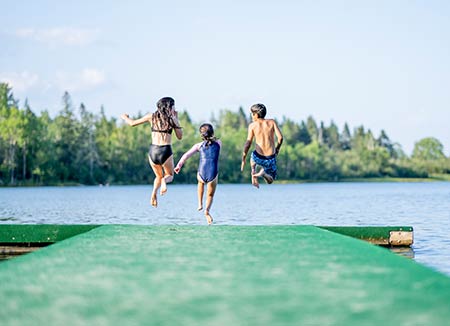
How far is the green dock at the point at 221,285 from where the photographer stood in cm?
524

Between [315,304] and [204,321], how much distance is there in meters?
0.96

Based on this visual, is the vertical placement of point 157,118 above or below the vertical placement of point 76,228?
above

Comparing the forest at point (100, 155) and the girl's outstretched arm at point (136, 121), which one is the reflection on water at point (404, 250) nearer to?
the girl's outstretched arm at point (136, 121)

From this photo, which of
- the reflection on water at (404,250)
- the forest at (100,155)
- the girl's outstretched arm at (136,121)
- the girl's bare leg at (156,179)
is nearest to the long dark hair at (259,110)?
the girl's outstretched arm at (136,121)

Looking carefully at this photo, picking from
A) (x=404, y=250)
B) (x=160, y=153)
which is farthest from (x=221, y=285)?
(x=404, y=250)

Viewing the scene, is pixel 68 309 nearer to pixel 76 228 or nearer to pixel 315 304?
pixel 315 304

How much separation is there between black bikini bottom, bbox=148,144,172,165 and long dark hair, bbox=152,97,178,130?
432mm

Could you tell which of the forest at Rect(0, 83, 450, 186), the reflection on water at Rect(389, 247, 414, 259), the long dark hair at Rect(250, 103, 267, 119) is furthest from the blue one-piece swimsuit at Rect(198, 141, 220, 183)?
the forest at Rect(0, 83, 450, 186)

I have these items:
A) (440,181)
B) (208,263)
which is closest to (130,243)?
(208,263)

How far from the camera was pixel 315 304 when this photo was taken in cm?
557

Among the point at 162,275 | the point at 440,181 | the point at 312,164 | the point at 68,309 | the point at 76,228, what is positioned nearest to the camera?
the point at 68,309

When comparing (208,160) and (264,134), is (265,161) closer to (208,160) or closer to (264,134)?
(264,134)

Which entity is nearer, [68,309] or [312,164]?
[68,309]

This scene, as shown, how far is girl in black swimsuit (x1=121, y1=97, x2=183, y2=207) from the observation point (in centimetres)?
1425
